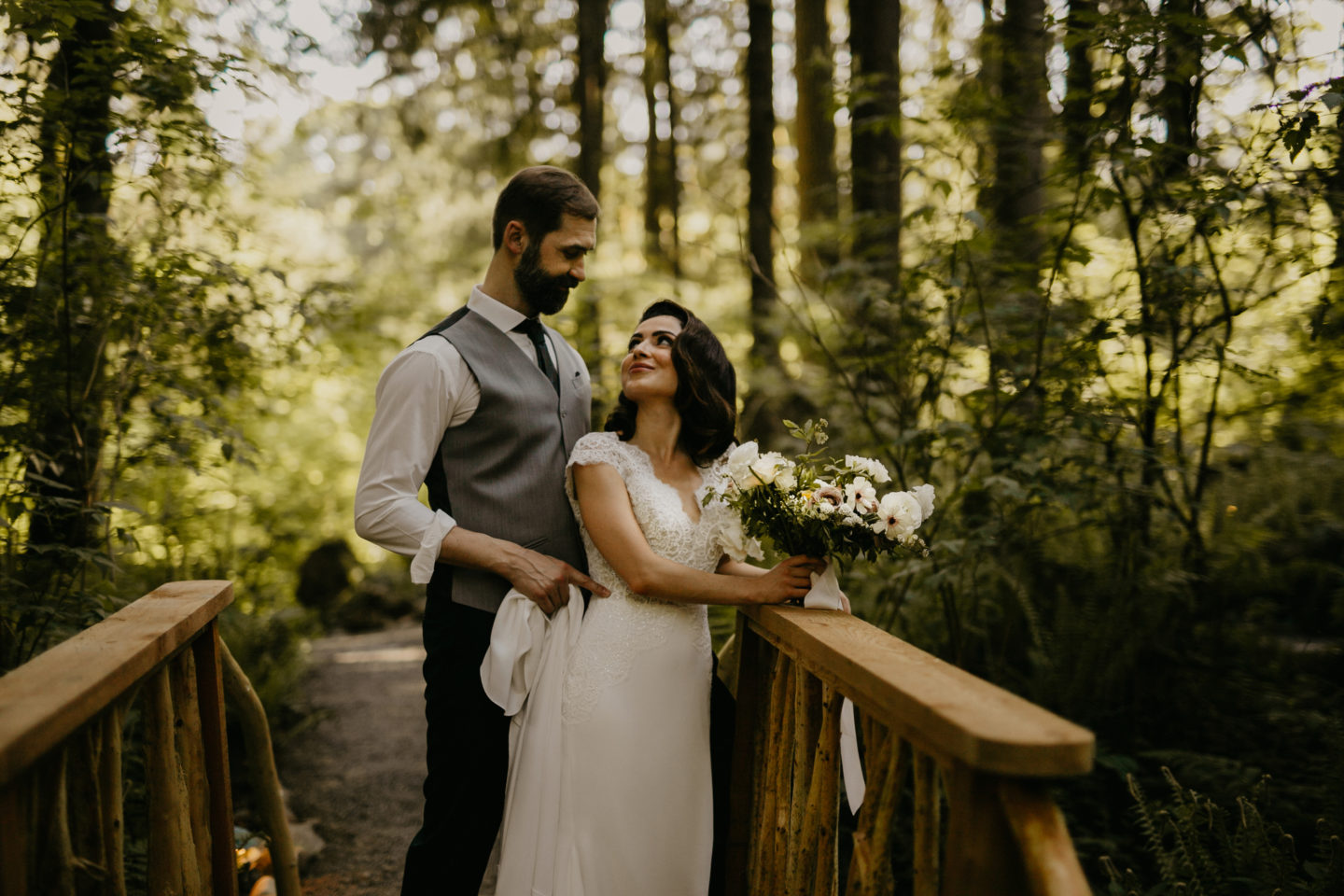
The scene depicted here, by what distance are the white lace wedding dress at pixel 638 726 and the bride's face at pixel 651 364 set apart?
184 mm

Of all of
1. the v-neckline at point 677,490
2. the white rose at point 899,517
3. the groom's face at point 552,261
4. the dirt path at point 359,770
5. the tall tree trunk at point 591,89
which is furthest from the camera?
the tall tree trunk at point 591,89

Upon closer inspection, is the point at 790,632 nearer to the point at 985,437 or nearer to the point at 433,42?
the point at 985,437

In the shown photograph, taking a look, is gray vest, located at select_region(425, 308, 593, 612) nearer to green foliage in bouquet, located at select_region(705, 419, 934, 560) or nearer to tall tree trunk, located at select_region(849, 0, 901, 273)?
green foliage in bouquet, located at select_region(705, 419, 934, 560)

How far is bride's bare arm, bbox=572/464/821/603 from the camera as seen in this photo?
224 centimetres

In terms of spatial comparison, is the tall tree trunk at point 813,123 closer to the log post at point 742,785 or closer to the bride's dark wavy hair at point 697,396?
the bride's dark wavy hair at point 697,396

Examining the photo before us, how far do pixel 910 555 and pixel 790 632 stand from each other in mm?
1975

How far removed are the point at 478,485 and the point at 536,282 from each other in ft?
2.03

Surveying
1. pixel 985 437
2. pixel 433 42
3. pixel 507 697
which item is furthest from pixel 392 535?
pixel 433 42

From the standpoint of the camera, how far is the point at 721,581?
2.31 metres

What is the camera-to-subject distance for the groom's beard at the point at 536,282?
2.62m

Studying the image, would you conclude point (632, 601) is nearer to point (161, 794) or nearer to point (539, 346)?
point (539, 346)

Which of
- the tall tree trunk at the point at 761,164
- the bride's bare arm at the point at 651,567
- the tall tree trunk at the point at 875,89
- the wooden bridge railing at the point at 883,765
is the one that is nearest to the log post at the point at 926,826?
the wooden bridge railing at the point at 883,765

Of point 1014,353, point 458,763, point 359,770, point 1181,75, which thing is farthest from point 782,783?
point 359,770

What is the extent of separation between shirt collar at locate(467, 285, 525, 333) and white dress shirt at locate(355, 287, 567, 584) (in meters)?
0.25
